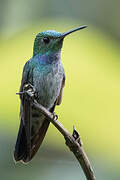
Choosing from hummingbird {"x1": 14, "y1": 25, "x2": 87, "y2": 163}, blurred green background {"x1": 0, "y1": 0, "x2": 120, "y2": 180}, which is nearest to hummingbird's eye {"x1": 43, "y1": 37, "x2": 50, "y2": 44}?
hummingbird {"x1": 14, "y1": 25, "x2": 87, "y2": 163}

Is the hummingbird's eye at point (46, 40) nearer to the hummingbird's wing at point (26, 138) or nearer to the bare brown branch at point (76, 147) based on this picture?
the hummingbird's wing at point (26, 138)

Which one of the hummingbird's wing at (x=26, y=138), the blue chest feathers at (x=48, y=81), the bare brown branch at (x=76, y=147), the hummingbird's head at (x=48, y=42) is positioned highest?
the hummingbird's head at (x=48, y=42)

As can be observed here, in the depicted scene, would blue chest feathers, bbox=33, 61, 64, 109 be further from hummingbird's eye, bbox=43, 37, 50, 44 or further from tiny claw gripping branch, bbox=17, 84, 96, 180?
tiny claw gripping branch, bbox=17, 84, 96, 180

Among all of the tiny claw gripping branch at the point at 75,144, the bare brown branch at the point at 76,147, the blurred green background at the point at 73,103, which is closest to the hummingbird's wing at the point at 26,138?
the tiny claw gripping branch at the point at 75,144

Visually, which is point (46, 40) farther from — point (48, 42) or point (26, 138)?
point (26, 138)

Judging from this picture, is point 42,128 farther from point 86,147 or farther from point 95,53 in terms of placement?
point 95,53
